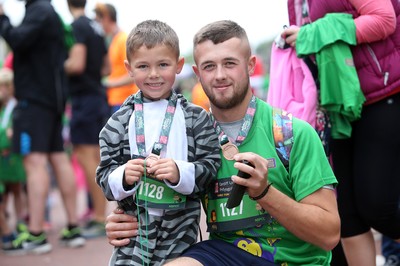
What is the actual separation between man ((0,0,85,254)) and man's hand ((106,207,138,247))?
3258 mm


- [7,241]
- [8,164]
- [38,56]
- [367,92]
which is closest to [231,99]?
[367,92]

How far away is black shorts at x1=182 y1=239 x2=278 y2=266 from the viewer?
9.37ft

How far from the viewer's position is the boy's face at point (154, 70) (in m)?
2.95

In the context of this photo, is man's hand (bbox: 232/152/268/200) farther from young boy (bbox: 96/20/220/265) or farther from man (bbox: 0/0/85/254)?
man (bbox: 0/0/85/254)

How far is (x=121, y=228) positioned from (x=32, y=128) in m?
3.41

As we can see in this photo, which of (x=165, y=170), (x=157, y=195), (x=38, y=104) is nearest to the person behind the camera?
(x=165, y=170)

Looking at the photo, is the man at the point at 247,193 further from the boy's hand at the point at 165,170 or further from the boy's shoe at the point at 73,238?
the boy's shoe at the point at 73,238

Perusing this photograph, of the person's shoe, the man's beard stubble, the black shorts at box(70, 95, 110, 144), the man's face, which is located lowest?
the person's shoe

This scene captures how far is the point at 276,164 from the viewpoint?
2.88 m

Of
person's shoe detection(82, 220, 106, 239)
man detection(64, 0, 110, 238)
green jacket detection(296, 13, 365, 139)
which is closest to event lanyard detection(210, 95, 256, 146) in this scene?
green jacket detection(296, 13, 365, 139)

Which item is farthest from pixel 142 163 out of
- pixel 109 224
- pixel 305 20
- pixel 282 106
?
pixel 305 20

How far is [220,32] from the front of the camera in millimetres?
2953

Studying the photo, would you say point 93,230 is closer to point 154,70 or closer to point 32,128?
point 32,128

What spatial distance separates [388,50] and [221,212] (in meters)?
1.35
